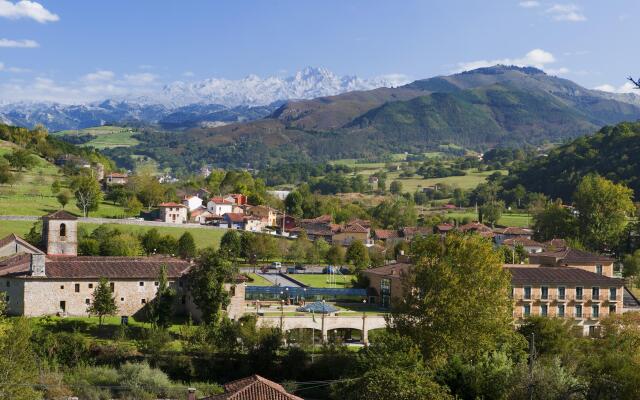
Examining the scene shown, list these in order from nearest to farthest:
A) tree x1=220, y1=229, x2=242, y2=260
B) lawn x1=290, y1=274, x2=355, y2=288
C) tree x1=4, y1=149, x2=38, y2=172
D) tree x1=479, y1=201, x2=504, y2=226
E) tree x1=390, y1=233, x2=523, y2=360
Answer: tree x1=390, y1=233, x2=523, y2=360
lawn x1=290, y1=274, x2=355, y2=288
tree x1=220, y1=229, x2=242, y2=260
tree x1=4, y1=149, x2=38, y2=172
tree x1=479, y1=201, x2=504, y2=226

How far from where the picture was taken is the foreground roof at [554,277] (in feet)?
167

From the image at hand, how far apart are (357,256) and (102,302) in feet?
109

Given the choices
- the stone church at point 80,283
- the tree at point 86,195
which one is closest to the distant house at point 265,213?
the tree at point 86,195

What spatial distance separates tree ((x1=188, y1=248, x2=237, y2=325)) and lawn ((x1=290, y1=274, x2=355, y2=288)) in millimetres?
16406

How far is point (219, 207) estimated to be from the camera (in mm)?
104062

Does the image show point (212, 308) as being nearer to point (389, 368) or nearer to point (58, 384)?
point (58, 384)

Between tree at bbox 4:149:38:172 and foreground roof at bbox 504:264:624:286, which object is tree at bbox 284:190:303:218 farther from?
foreground roof at bbox 504:264:624:286

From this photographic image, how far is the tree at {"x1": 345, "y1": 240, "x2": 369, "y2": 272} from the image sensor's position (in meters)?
71.9

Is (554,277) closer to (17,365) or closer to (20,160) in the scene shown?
(17,365)

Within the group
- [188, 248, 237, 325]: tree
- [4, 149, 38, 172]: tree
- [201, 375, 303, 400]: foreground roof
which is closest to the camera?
[201, 375, 303, 400]: foreground roof

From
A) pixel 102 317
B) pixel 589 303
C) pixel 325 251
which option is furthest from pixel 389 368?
pixel 325 251

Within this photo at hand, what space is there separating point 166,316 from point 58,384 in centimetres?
1110

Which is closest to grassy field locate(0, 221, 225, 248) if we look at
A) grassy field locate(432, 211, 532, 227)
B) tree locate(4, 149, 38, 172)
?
tree locate(4, 149, 38, 172)

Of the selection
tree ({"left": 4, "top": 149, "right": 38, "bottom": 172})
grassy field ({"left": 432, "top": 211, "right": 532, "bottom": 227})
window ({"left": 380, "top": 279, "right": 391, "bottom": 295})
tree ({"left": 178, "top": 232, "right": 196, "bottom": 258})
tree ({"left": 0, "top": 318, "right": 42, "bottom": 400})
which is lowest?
tree ({"left": 0, "top": 318, "right": 42, "bottom": 400})
